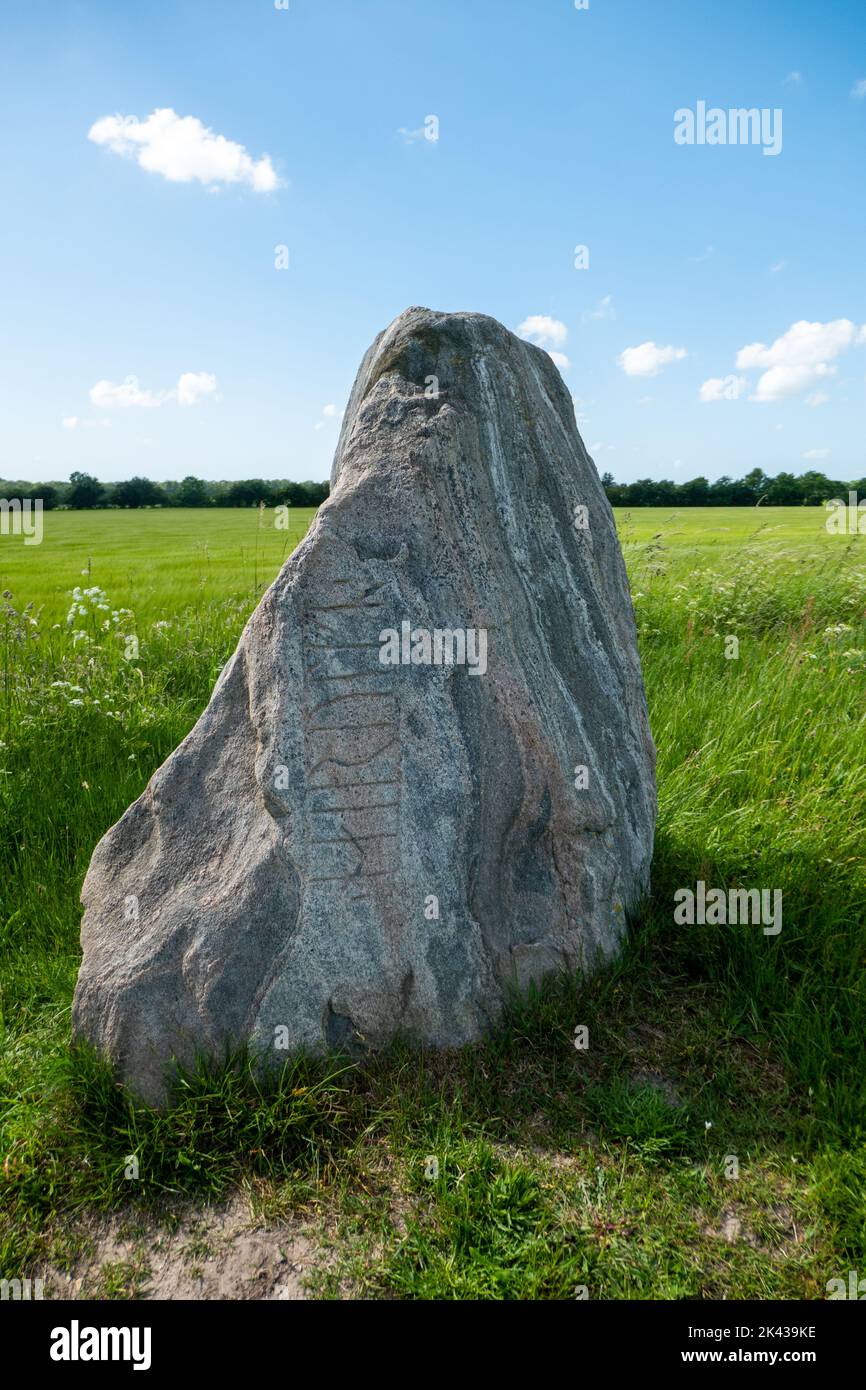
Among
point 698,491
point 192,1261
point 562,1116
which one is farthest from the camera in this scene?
point 698,491

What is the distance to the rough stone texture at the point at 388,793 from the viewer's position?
10.2 ft

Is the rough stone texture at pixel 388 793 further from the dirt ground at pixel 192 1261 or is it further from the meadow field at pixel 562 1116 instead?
the dirt ground at pixel 192 1261

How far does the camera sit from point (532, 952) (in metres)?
3.40

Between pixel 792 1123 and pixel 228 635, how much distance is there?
597 cm

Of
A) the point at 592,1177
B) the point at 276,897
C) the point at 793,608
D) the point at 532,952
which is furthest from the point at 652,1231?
the point at 793,608

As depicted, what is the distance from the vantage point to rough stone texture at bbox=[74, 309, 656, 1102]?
3115 millimetres

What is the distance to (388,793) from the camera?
125 inches

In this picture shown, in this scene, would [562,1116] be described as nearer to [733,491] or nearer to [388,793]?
[388,793]

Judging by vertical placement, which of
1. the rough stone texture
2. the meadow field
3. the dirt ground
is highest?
the rough stone texture

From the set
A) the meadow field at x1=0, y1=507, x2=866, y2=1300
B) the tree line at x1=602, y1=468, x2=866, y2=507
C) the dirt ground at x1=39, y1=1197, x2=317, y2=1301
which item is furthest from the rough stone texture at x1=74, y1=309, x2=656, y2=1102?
the tree line at x1=602, y1=468, x2=866, y2=507

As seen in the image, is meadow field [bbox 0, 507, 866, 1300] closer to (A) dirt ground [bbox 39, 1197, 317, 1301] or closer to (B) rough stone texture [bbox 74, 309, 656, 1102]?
(A) dirt ground [bbox 39, 1197, 317, 1301]

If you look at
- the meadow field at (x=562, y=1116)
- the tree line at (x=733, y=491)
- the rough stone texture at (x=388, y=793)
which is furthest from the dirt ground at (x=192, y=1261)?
the tree line at (x=733, y=491)

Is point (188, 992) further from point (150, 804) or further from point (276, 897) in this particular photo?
point (150, 804)

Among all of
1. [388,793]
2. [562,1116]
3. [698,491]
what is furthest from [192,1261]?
[698,491]
